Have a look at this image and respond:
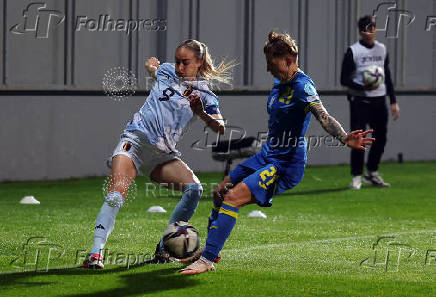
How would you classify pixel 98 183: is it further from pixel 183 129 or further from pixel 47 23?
pixel 183 129

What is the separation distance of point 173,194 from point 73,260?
599 cm

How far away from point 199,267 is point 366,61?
791 centimetres

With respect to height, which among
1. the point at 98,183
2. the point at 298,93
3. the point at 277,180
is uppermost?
the point at 298,93

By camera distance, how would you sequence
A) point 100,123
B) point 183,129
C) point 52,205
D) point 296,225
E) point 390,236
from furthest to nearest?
point 100,123 < point 52,205 < point 296,225 < point 390,236 < point 183,129

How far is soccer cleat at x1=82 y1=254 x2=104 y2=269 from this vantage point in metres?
7.59

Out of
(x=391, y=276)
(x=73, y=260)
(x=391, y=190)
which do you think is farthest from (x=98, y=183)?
(x=391, y=276)

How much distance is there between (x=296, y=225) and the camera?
36.2 ft

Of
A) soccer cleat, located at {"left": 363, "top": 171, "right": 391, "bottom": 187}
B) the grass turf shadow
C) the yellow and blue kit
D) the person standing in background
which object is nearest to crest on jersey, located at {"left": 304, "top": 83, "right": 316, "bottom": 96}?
the yellow and blue kit

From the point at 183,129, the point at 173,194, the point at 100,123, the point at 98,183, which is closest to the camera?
the point at 183,129

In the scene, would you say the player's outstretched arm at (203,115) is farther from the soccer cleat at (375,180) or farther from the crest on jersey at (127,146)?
the soccer cleat at (375,180)

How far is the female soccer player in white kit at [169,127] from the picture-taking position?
309 inches

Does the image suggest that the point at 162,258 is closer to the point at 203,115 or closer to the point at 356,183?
the point at 203,115

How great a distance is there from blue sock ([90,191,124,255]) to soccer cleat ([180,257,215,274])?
0.61 m

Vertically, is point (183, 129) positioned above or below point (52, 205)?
above
